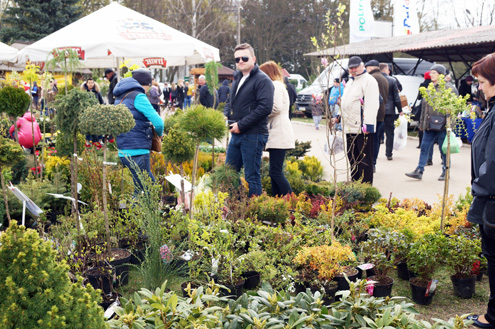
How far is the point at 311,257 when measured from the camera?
362 centimetres

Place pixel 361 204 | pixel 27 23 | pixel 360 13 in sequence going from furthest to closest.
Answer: pixel 27 23 < pixel 360 13 < pixel 361 204

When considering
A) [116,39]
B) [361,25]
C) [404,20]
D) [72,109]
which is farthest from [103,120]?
[404,20]

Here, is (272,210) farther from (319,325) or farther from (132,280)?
(319,325)

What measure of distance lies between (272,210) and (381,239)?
1204 mm

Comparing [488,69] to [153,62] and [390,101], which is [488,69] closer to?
[390,101]

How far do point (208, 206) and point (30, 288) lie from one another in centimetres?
259

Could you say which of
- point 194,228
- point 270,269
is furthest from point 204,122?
point 270,269

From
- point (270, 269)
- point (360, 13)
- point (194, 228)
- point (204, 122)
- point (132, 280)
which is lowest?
point (132, 280)

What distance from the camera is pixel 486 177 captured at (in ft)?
9.52

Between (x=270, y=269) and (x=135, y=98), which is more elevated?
(x=135, y=98)

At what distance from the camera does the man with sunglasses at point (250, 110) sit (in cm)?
510

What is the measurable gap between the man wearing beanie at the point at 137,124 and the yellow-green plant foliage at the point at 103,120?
1.39 m

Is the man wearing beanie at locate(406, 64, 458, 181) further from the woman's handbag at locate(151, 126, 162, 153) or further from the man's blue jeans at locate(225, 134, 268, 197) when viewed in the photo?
the woman's handbag at locate(151, 126, 162, 153)

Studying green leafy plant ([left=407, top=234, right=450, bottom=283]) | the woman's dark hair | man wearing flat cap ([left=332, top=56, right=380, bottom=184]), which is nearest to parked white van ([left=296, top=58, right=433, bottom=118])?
man wearing flat cap ([left=332, top=56, right=380, bottom=184])
